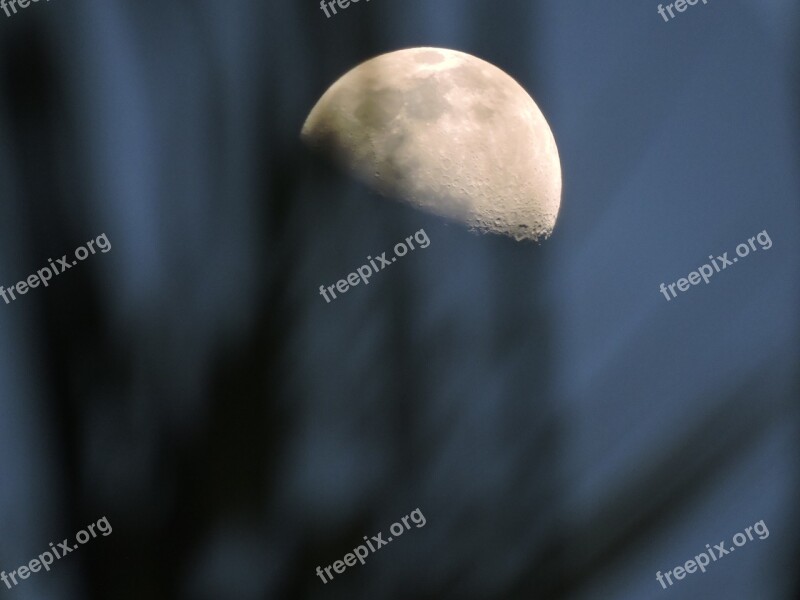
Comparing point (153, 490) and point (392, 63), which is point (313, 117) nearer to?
point (392, 63)

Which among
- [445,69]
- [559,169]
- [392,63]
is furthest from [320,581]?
[559,169]

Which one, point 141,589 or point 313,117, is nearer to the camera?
point 141,589

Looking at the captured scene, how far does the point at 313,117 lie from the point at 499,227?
0.60 metres

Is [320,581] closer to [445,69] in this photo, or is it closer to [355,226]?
[355,226]

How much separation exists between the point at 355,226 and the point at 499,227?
15.5 inches

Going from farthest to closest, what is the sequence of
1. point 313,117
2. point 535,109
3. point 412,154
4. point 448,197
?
point 535,109
point 313,117
point 448,197
point 412,154

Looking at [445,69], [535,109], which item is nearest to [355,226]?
[445,69]

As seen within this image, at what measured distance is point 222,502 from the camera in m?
1.28

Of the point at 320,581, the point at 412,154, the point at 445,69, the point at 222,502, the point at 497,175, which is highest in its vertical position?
the point at 445,69

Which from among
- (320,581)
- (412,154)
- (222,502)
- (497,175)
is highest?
(412,154)

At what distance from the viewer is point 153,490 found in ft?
4.29

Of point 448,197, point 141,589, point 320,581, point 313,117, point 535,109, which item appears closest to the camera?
point 141,589

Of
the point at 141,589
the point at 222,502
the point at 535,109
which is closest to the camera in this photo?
the point at 141,589

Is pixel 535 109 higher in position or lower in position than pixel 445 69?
lower
